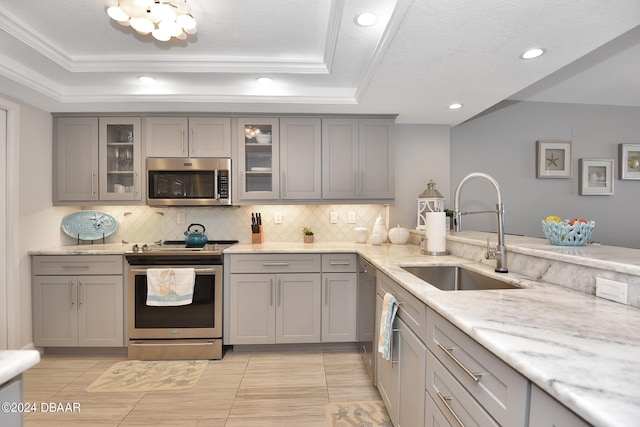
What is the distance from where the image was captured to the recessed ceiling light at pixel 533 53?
1869 millimetres

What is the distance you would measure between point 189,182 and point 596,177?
4.65 meters

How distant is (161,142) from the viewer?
3.07 m

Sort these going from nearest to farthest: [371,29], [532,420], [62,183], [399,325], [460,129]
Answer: [532,420], [399,325], [371,29], [62,183], [460,129]

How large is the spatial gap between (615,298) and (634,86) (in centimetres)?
344

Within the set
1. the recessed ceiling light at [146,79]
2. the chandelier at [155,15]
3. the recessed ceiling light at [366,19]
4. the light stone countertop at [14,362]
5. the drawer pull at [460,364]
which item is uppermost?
the recessed ceiling light at [146,79]

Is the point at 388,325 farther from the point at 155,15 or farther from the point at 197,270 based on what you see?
the point at 155,15

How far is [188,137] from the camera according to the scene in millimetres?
3082

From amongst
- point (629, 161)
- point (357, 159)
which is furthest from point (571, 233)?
point (629, 161)

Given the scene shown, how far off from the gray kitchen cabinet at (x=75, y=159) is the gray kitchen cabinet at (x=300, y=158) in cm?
183

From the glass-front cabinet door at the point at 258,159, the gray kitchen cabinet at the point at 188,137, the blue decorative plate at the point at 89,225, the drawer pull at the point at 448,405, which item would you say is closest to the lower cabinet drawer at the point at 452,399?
the drawer pull at the point at 448,405

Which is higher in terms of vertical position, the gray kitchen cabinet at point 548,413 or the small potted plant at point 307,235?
the small potted plant at point 307,235

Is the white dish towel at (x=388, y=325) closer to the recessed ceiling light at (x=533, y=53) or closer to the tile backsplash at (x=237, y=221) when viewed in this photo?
the recessed ceiling light at (x=533, y=53)

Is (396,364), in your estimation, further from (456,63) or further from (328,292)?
(456,63)

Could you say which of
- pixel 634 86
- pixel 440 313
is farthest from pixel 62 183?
pixel 634 86
